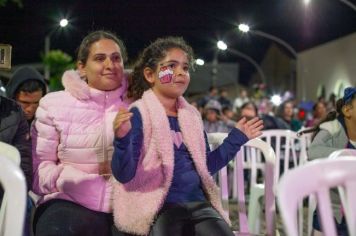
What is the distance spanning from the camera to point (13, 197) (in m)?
1.92

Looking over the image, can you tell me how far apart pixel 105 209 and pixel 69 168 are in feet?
1.04

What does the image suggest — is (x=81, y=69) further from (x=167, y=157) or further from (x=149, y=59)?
(x=167, y=157)

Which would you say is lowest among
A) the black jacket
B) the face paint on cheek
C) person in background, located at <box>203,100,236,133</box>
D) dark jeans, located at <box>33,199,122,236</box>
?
dark jeans, located at <box>33,199,122,236</box>

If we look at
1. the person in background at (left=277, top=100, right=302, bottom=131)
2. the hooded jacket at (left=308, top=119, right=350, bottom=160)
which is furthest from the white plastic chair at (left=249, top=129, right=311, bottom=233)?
the person in background at (left=277, top=100, right=302, bottom=131)

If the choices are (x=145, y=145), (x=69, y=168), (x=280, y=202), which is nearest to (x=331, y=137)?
(x=145, y=145)

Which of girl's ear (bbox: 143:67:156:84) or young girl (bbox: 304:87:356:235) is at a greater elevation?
girl's ear (bbox: 143:67:156:84)

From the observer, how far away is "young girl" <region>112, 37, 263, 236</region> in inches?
106

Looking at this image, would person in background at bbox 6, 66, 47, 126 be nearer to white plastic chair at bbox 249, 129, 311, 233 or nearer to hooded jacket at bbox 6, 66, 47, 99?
hooded jacket at bbox 6, 66, 47, 99

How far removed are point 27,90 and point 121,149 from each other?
1584mm

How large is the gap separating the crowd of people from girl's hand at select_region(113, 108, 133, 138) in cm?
6

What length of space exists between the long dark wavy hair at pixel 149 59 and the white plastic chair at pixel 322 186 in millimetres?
1339

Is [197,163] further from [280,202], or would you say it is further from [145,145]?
[280,202]

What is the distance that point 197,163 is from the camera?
2881 millimetres

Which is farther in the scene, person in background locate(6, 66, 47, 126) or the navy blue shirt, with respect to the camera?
person in background locate(6, 66, 47, 126)
